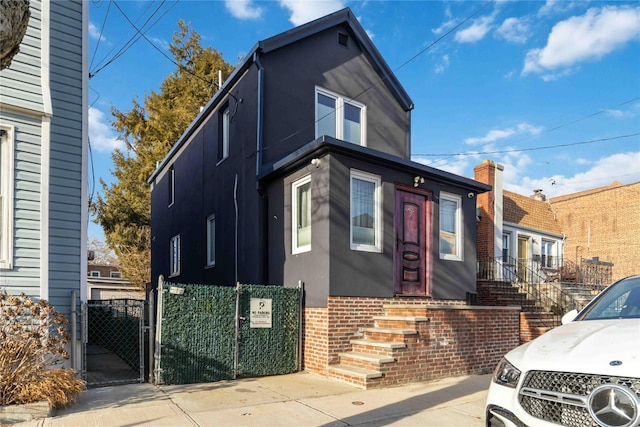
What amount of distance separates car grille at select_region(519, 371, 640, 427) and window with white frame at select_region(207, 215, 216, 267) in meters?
10.4

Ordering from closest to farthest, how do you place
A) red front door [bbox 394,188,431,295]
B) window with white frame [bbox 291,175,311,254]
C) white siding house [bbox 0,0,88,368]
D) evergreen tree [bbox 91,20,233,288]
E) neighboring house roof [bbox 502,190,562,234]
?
white siding house [bbox 0,0,88,368], window with white frame [bbox 291,175,311,254], red front door [bbox 394,188,431,295], neighboring house roof [bbox 502,190,562,234], evergreen tree [bbox 91,20,233,288]

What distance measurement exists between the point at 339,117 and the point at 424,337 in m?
6.22

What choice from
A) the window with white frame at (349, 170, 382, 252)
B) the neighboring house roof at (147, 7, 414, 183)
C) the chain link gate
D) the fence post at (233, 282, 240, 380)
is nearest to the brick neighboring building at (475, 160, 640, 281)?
the neighboring house roof at (147, 7, 414, 183)

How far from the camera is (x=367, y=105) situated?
41.2 ft

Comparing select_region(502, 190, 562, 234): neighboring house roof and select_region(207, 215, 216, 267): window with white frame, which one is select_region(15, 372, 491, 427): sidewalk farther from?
select_region(502, 190, 562, 234): neighboring house roof

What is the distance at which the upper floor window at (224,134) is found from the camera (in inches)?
481

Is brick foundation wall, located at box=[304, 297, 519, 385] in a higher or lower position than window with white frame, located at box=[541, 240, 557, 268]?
lower

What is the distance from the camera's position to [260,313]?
805 centimetres

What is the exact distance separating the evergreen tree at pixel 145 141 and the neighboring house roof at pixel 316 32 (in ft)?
30.4

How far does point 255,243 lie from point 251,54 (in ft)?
13.9

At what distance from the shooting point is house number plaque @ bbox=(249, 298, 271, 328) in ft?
26.1

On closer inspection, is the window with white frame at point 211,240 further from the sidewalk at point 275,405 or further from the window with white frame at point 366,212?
the sidewalk at point 275,405

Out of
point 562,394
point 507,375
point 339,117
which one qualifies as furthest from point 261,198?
point 562,394

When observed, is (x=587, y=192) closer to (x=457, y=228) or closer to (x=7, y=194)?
(x=457, y=228)
